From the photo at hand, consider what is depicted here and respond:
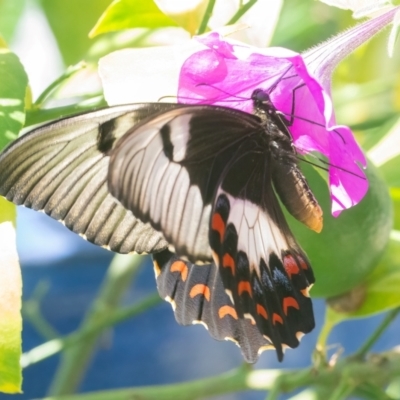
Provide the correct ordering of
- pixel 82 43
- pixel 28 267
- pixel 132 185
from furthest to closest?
pixel 28 267 < pixel 82 43 < pixel 132 185

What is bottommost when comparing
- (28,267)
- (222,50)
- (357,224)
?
(28,267)

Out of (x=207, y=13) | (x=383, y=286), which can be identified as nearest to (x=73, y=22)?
(x=207, y=13)

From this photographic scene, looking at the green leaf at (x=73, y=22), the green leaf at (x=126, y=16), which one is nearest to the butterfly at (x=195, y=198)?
the green leaf at (x=126, y=16)

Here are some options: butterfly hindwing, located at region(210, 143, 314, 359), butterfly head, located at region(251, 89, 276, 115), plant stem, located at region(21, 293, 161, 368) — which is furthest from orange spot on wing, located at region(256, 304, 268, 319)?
plant stem, located at region(21, 293, 161, 368)

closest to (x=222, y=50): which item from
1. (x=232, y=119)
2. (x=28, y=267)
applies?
(x=232, y=119)

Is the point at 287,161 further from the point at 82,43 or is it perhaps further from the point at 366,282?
the point at 82,43

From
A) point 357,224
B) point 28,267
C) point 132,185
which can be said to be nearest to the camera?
point 132,185

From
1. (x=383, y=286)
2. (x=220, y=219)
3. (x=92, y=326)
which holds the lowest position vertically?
(x=92, y=326)

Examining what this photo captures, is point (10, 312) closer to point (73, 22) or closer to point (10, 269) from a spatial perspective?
point (10, 269)
